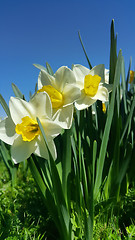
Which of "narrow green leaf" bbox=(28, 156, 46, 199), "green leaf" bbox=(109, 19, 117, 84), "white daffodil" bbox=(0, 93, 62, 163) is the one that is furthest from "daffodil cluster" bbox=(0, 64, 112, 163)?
"green leaf" bbox=(109, 19, 117, 84)

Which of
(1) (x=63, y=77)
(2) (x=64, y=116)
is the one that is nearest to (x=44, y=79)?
(1) (x=63, y=77)

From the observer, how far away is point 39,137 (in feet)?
2.54

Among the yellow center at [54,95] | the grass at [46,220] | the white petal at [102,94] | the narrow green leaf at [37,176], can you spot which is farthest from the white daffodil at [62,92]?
the grass at [46,220]

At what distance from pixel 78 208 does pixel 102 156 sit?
28 centimetres

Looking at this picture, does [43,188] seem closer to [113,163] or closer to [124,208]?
[113,163]

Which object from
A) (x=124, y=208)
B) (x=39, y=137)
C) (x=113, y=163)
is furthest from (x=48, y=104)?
(x=124, y=208)

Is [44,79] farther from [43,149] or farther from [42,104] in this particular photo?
[43,149]

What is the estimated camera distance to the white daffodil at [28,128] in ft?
2.47

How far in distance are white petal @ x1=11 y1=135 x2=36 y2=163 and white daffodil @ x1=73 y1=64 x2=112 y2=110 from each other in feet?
0.83

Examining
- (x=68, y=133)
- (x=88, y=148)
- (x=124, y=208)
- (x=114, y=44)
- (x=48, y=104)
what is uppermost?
(x=114, y=44)

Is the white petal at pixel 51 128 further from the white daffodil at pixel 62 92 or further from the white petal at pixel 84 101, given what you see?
the white petal at pixel 84 101

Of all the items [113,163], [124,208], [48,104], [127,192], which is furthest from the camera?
[127,192]

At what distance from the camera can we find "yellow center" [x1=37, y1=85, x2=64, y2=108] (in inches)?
31.9

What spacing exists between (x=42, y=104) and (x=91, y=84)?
0.84 feet
